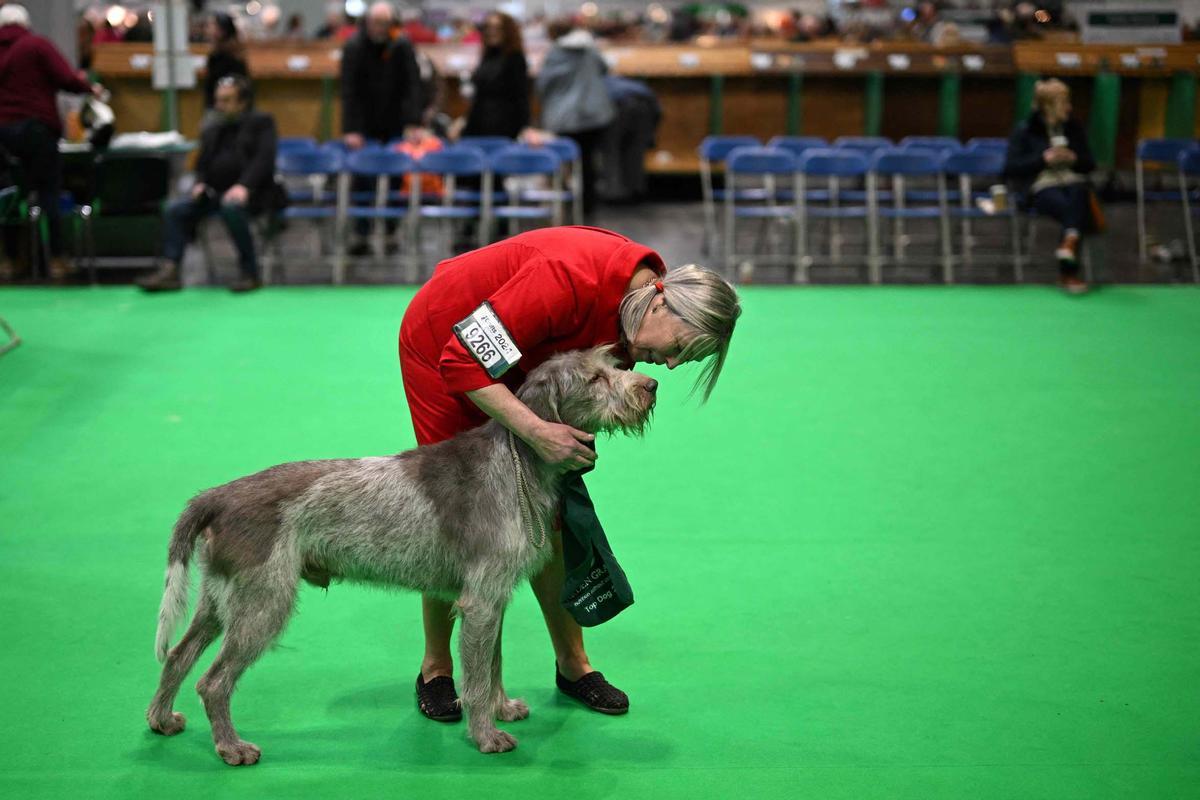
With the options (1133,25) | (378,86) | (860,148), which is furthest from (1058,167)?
(378,86)

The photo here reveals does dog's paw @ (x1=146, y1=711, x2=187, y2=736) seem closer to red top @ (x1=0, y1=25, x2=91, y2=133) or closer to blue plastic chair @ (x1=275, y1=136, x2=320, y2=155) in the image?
red top @ (x1=0, y1=25, x2=91, y2=133)

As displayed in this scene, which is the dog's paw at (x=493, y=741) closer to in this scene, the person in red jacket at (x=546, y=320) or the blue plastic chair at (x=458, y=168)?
the person in red jacket at (x=546, y=320)

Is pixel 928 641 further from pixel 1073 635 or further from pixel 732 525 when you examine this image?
pixel 732 525

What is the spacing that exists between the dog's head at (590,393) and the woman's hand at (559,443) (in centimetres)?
4

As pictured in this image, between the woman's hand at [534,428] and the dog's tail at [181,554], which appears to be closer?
the woman's hand at [534,428]

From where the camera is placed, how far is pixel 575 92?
11.5 metres

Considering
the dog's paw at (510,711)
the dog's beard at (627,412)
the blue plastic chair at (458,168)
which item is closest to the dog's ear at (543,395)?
the dog's beard at (627,412)

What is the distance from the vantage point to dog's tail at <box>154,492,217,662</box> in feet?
10.4

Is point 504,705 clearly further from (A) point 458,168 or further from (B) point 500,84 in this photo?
(B) point 500,84

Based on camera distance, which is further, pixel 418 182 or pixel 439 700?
pixel 418 182

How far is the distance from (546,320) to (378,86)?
28.7 ft

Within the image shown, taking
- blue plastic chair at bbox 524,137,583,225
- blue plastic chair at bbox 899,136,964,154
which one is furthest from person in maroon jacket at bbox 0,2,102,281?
blue plastic chair at bbox 899,136,964,154

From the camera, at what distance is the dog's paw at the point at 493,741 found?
338 cm

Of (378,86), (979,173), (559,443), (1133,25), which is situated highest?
(1133,25)
